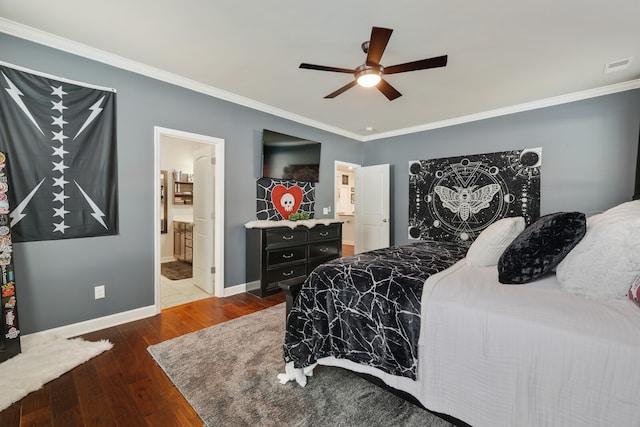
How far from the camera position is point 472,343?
1.29m

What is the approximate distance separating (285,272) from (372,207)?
2.34m

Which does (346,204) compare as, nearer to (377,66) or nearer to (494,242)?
(377,66)

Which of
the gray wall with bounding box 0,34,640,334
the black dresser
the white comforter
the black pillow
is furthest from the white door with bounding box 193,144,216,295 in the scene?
the black pillow

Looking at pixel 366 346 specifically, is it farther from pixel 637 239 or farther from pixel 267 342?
pixel 637 239

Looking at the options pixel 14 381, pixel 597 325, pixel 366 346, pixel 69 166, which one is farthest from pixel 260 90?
pixel 597 325

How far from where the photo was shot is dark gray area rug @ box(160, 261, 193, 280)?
4523mm

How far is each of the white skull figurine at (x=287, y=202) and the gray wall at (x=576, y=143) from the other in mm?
2800

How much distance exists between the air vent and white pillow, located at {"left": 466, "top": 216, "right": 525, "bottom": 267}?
230 centimetres

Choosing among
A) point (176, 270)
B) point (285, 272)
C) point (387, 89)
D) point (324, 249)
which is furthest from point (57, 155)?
point (324, 249)

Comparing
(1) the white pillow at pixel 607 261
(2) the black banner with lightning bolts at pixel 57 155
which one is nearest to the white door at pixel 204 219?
(2) the black banner with lightning bolts at pixel 57 155

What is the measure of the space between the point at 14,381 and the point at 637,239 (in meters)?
3.67

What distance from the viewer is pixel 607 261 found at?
1.29 m

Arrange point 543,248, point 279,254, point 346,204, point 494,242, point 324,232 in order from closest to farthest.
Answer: point 543,248 < point 494,242 < point 279,254 < point 324,232 < point 346,204

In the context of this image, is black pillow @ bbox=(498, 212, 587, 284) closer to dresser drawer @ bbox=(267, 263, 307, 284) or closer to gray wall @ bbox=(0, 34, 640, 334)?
dresser drawer @ bbox=(267, 263, 307, 284)
